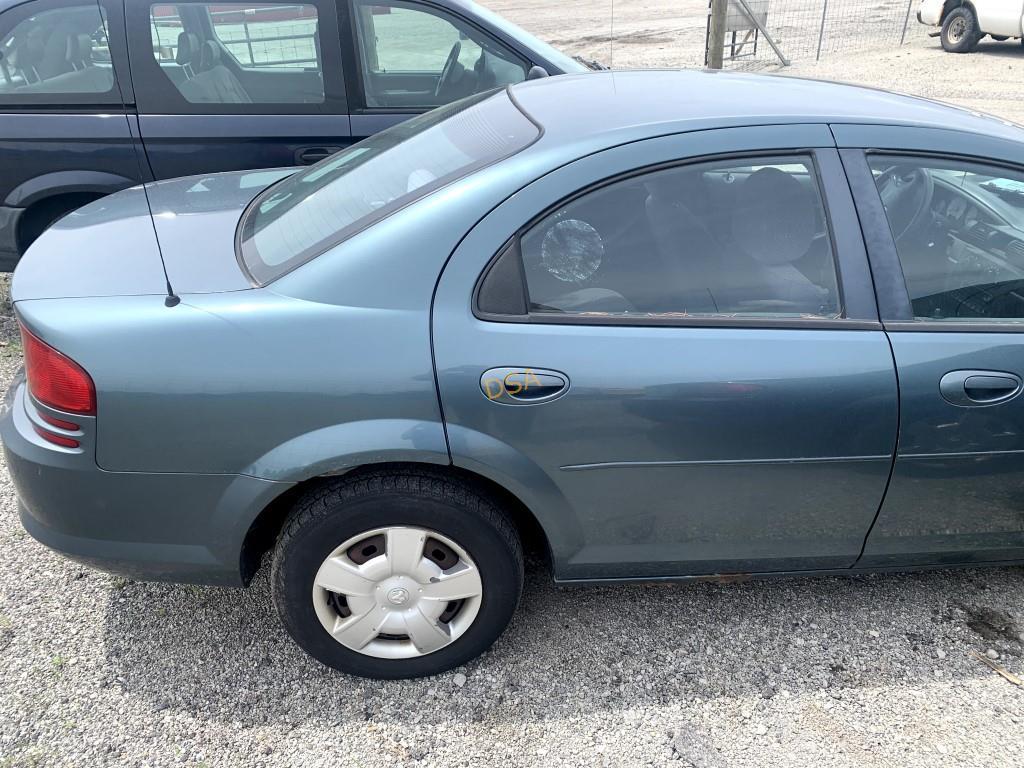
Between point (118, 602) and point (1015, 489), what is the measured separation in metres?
2.74

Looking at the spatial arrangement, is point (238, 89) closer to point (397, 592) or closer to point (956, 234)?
point (397, 592)

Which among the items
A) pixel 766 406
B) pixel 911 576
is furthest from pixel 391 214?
pixel 911 576

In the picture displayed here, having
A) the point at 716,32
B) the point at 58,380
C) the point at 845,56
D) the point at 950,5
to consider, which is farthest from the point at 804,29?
the point at 58,380

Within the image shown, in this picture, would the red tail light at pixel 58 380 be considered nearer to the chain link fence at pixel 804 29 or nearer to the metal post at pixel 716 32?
the metal post at pixel 716 32

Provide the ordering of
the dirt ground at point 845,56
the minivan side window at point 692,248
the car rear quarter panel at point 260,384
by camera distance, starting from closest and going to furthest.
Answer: the car rear quarter panel at point 260,384 → the minivan side window at point 692,248 → the dirt ground at point 845,56

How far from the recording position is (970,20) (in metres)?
12.9

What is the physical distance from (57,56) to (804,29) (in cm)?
1476

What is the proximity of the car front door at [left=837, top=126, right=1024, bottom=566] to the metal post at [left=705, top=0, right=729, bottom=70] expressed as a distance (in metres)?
6.66

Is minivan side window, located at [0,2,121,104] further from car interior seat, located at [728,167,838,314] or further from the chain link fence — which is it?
the chain link fence

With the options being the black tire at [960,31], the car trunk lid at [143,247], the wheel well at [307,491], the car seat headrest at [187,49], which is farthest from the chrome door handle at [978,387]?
the black tire at [960,31]

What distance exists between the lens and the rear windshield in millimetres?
2373

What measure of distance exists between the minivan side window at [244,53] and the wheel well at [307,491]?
2624mm

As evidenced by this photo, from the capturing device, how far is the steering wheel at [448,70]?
4.52 meters

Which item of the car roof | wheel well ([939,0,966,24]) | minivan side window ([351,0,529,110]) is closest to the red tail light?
the car roof
